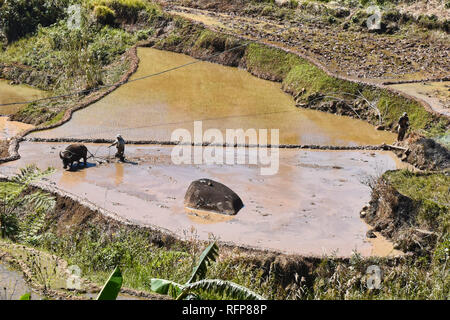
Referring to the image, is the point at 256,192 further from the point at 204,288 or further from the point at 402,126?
the point at 204,288

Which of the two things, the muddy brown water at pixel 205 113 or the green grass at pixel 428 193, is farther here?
the muddy brown water at pixel 205 113

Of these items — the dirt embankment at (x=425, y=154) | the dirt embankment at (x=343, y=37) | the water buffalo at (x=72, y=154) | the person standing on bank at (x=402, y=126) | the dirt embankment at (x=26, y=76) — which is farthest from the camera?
the dirt embankment at (x=26, y=76)

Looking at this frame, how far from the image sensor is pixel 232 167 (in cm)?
1602

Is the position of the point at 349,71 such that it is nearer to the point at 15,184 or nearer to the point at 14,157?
the point at 14,157

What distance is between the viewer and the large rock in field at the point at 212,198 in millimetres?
13047

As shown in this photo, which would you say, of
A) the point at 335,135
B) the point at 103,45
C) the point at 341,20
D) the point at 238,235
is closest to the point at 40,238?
the point at 238,235

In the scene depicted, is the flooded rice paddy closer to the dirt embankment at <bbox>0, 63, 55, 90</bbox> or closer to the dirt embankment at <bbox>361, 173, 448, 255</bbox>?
the dirt embankment at <bbox>0, 63, 55, 90</bbox>

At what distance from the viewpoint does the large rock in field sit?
13047 mm

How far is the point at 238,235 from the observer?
1200 centimetres

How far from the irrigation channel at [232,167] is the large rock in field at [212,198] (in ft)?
0.59

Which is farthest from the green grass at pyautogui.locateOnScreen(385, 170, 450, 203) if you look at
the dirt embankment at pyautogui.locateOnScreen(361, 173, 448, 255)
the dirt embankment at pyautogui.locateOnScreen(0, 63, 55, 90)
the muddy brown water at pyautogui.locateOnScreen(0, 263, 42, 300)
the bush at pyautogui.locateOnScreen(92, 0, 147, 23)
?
the bush at pyautogui.locateOnScreen(92, 0, 147, 23)

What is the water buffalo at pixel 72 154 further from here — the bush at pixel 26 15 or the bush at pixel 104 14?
the bush at pixel 26 15

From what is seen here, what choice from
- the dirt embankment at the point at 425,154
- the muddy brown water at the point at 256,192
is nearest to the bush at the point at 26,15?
the muddy brown water at the point at 256,192

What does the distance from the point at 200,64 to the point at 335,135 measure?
8868mm
